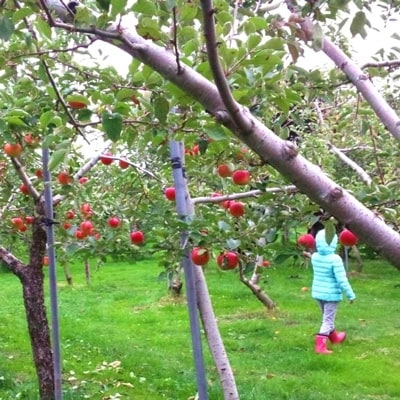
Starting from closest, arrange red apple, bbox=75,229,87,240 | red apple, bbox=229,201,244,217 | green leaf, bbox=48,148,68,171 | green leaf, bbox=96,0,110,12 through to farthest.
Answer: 1. green leaf, bbox=96,0,110,12
2. green leaf, bbox=48,148,68,171
3. red apple, bbox=229,201,244,217
4. red apple, bbox=75,229,87,240

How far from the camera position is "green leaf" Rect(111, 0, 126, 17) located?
1243 mm

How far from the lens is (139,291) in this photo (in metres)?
11.2

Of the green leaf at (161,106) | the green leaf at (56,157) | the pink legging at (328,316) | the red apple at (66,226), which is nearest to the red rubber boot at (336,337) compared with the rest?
the pink legging at (328,316)

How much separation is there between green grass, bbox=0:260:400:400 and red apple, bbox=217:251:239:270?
523 mm

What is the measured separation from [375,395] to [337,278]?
1411 millimetres

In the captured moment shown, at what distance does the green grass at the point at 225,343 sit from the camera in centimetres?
512

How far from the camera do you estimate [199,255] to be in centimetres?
246

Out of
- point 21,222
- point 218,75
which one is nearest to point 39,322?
point 21,222

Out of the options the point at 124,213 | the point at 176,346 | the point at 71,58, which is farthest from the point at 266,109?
the point at 176,346

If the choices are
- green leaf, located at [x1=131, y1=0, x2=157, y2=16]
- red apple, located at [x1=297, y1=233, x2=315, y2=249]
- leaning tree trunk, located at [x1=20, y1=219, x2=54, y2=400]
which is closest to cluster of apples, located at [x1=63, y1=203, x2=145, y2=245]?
leaning tree trunk, located at [x1=20, y1=219, x2=54, y2=400]

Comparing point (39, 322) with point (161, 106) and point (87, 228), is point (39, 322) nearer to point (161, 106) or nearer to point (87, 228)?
point (87, 228)

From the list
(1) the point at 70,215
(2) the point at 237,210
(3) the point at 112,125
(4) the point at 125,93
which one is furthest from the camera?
(1) the point at 70,215

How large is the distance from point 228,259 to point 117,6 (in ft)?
4.73

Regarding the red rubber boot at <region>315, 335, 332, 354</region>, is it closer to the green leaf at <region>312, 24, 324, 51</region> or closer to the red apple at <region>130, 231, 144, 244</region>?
the red apple at <region>130, 231, 144, 244</region>
